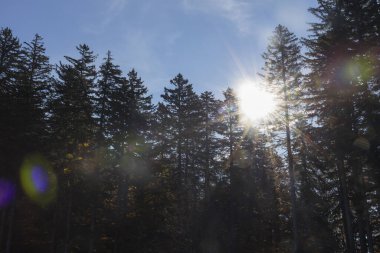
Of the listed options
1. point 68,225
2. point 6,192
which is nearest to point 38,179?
point 6,192

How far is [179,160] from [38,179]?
582 inches

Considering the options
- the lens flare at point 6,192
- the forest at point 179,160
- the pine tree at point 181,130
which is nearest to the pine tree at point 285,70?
the forest at point 179,160

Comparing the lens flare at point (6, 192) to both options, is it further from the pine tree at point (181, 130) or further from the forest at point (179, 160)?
the pine tree at point (181, 130)

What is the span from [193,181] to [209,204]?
30.9 feet

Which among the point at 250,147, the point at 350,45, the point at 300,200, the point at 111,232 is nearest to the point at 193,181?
the point at 250,147

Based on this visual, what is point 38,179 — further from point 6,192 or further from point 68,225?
point 68,225

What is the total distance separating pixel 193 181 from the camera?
135 feet

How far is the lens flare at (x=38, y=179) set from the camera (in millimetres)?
26406

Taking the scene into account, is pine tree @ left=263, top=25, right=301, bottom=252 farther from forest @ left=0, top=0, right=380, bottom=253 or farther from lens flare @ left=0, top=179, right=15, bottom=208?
lens flare @ left=0, top=179, right=15, bottom=208

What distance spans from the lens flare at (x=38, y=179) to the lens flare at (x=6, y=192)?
2.82 feet

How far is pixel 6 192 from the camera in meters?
26.9

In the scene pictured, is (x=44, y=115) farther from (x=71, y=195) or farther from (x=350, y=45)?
(x=350, y=45)

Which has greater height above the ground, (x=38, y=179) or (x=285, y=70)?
(x=285, y=70)

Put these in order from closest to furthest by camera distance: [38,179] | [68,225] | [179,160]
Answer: [68,225]
[38,179]
[179,160]
